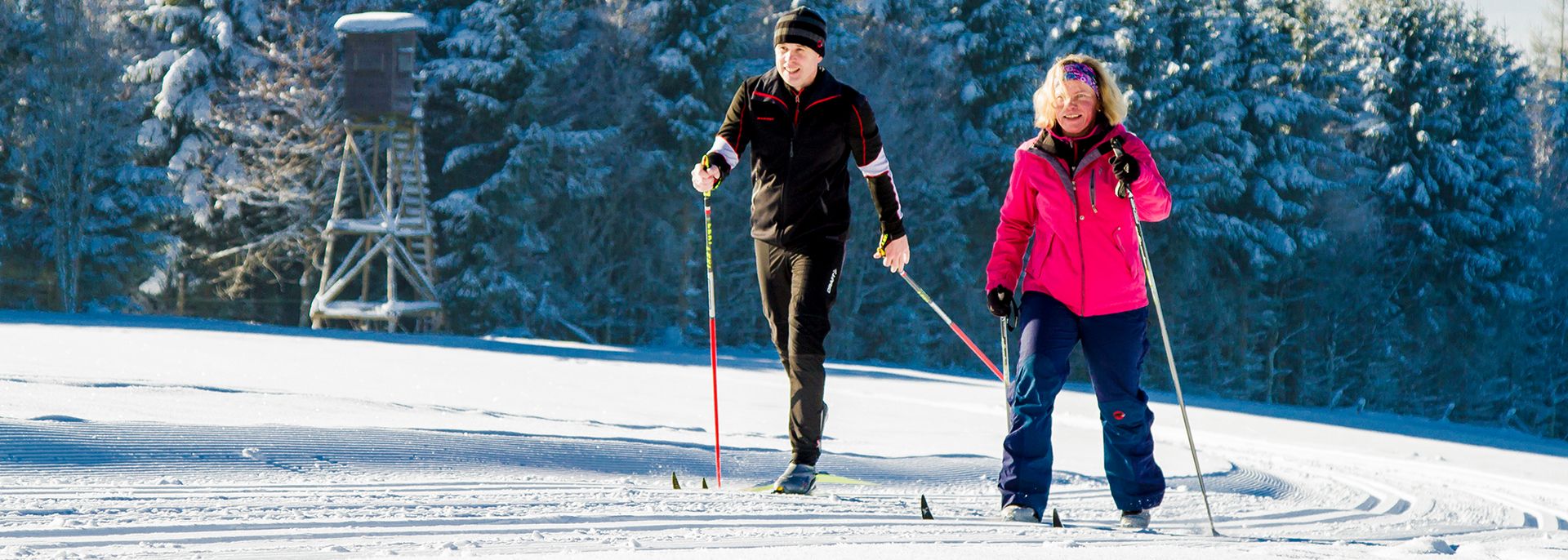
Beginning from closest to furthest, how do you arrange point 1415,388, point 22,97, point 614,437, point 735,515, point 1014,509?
point 735,515 < point 1014,509 < point 614,437 < point 22,97 < point 1415,388

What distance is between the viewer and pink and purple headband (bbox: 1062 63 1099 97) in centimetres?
407

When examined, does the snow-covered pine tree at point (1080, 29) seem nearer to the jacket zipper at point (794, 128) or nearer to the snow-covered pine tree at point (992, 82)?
the snow-covered pine tree at point (992, 82)

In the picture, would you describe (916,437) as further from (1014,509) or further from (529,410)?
(1014,509)

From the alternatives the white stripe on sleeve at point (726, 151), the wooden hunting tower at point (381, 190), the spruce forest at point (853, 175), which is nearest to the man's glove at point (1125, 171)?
the white stripe on sleeve at point (726, 151)

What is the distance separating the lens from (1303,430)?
32.5 feet

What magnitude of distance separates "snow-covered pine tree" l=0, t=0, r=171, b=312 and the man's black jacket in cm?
2247

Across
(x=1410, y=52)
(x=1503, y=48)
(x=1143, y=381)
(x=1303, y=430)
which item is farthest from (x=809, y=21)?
(x=1503, y=48)

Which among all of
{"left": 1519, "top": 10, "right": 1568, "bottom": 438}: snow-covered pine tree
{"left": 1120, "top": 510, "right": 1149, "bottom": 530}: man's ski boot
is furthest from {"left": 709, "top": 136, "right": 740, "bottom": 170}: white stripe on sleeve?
{"left": 1519, "top": 10, "right": 1568, "bottom": 438}: snow-covered pine tree

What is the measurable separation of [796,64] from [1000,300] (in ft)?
3.29

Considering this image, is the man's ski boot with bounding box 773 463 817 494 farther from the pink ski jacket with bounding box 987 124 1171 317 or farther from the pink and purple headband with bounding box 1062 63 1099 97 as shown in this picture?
the pink and purple headband with bounding box 1062 63 1099 97

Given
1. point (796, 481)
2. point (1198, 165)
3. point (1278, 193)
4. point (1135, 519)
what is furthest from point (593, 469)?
point (1278, 193)

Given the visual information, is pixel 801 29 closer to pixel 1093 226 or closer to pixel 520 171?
pixel 1093 226

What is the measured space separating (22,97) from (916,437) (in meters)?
23.1

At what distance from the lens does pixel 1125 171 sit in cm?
392
